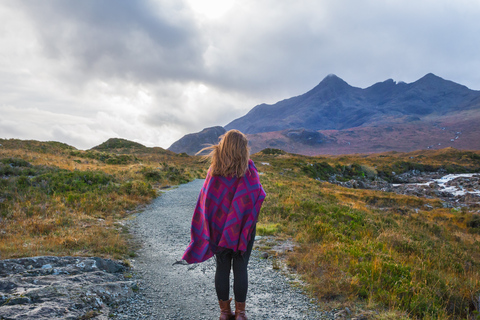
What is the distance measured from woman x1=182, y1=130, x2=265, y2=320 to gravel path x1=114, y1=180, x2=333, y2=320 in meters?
0.85

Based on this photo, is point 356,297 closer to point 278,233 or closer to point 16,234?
point 278,233

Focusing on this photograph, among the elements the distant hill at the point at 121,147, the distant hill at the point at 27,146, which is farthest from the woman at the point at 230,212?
the distant hill at the point at 121,147

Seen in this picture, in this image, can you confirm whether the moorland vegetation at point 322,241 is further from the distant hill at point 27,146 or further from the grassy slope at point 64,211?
the distant hill at point 27,146

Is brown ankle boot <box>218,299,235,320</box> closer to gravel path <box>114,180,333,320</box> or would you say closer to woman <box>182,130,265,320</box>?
woman <box>182,130,265,320</box>

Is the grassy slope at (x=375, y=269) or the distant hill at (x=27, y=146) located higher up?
the distant hill at (x=27, y=146)

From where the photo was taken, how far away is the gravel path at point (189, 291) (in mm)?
4297

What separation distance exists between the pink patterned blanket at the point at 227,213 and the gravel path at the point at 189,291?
125 cm

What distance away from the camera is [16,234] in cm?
721

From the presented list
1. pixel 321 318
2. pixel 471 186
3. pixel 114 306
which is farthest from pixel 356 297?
pixel 471 186

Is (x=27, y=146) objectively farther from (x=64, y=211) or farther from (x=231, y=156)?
(x=231, y=156)

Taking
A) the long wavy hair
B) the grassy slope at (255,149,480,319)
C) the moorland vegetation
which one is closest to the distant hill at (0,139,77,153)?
the moorland vegetation

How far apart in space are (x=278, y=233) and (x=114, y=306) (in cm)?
579

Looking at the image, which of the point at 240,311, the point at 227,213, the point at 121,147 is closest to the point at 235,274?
the point at 240,311

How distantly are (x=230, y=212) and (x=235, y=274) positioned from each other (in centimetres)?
89
